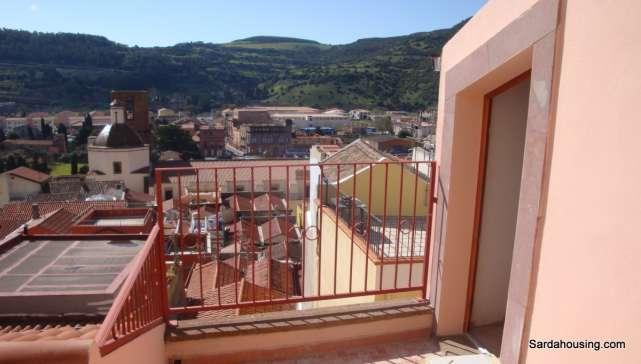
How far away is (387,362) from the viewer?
3.04 meters

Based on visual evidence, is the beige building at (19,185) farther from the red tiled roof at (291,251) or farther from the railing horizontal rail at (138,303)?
the railing horizontal rail at (138,303)

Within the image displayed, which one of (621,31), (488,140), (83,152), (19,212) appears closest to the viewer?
(621,31)

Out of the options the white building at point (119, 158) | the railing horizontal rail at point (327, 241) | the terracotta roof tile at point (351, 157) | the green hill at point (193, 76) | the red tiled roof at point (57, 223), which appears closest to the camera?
the railing horizontal rail at point (327, 241)

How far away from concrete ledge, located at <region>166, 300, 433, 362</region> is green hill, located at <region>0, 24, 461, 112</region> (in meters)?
78.4

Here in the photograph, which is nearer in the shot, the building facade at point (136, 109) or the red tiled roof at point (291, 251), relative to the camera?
the red tiled roof at point (291, 251)

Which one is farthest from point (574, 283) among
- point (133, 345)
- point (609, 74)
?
point (133, 345)

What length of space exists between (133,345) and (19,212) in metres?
18.8

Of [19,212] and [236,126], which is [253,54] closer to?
[236,126]

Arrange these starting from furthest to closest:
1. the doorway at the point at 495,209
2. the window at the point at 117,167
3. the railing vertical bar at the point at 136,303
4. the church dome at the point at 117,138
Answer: the church dome at the point at 117,138 → the window at the point at 117,167 → the doorway at the point at 495,209 → the railing vertical bar at the point at 136,303

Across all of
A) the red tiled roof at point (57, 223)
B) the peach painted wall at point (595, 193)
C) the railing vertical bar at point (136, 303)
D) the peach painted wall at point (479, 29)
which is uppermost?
the peach painted wall at point (479, 29)

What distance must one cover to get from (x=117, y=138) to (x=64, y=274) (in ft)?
98.5

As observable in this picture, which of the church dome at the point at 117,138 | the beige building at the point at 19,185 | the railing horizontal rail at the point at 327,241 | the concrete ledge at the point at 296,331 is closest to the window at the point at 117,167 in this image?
the church dome at the point at 117,138

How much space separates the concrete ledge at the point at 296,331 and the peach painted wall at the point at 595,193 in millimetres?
1289

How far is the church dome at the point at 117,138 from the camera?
101 feet
